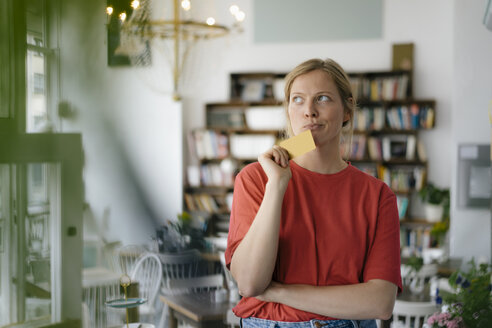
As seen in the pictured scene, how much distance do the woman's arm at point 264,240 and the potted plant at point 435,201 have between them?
15.9 ft

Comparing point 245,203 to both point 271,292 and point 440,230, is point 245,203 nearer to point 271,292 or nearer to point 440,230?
point 271,292

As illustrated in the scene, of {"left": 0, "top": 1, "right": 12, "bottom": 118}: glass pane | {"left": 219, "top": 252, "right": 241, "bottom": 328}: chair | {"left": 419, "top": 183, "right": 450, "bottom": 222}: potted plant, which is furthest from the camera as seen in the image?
{"left": 419, "top": 183, "right": 450, "bottom": 222}: potted plant

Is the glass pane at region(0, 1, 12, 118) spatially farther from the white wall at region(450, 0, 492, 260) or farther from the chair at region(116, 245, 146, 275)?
the white wall at region(450, 0, 492, 260)

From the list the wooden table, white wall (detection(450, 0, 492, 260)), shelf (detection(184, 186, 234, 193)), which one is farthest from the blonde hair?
shelf (detection(184, 186, 234, 193))

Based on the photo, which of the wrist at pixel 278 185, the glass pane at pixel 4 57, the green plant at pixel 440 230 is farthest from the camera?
the green plant at pixel 440 230

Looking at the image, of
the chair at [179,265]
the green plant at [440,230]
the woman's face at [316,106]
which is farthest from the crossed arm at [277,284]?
the green plant at [440,230]

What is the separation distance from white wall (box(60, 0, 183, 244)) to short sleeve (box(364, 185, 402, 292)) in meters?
0.64

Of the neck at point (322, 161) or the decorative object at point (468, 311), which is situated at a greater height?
the neck at point (322, 161)

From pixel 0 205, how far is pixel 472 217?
5.03 metres

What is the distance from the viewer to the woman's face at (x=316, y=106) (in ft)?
3.60

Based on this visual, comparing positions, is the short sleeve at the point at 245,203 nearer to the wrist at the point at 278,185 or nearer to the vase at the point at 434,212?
the wrist at the point at 278,185

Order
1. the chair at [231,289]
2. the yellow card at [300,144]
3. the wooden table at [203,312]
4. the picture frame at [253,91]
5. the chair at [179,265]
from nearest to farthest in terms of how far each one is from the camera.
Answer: the yellow card at [300,144]
the chair at [179,265]
the wooden table at [203,312]
the chair at [231,289]
the picture frame at [253,91]

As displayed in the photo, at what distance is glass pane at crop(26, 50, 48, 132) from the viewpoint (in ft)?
1.32

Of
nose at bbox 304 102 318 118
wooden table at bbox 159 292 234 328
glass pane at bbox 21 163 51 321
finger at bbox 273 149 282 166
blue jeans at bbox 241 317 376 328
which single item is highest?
nose at bbox 304 102 318 118
